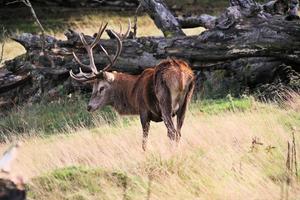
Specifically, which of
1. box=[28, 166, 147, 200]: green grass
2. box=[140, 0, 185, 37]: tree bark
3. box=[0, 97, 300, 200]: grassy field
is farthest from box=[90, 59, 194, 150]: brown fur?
box=[140, 0, 185, 37]: tree bark

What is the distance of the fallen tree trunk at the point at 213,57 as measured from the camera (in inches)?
484

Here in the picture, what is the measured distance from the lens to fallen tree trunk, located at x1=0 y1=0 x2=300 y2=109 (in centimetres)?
1228

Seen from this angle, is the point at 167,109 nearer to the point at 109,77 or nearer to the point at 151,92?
the point at 151,92

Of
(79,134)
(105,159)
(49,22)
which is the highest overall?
(105,159)

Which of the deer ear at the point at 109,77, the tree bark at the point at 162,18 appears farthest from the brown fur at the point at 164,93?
the tree bark at the point at 162,18

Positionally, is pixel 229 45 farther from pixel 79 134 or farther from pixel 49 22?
pixel 49 22

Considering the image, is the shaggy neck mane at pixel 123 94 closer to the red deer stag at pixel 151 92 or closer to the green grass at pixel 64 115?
the red deer stag at pixel 151 92

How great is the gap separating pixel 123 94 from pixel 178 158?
296cm

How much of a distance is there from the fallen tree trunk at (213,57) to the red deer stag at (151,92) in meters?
2.60

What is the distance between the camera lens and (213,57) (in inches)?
500

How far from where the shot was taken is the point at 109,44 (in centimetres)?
1372

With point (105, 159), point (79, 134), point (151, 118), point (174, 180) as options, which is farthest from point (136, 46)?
point (174, 180)

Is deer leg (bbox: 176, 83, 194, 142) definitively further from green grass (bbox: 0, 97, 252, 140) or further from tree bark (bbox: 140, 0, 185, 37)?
tree bark (bbox: 140, 0, 185, 37)

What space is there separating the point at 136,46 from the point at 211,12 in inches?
570
